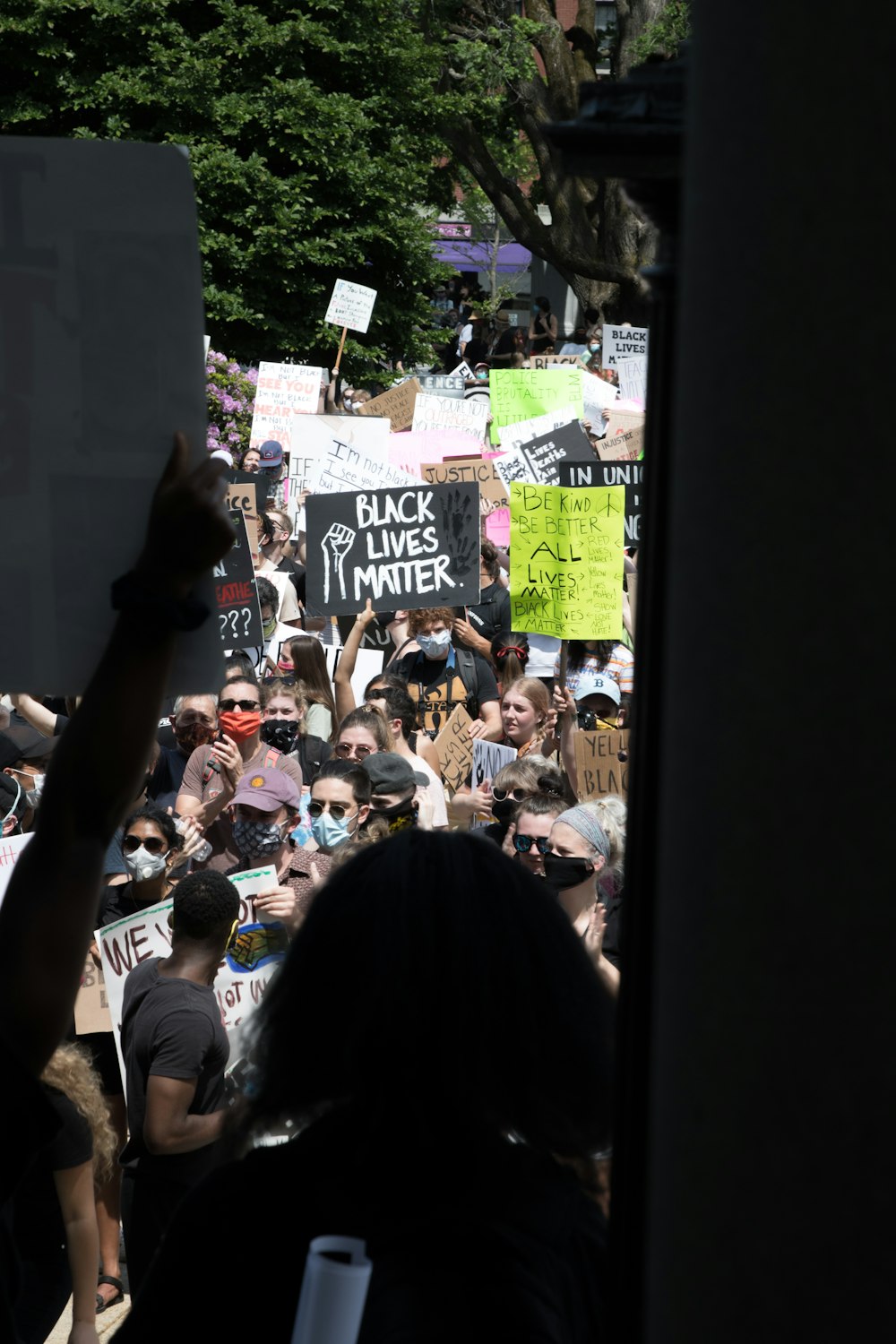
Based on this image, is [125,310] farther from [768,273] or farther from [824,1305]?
[824,1305]

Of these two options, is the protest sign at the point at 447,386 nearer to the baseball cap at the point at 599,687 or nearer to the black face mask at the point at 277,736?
the baseball cap at the point at 599,687

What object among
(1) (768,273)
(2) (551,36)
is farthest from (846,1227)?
(2) (551,36)

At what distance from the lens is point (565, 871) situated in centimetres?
452

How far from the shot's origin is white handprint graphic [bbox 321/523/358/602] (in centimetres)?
824

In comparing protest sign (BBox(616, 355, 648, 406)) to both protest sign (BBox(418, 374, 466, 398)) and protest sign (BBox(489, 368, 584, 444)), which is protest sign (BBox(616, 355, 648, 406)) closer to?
protest sign (BBox(489, 368, 584, 444))

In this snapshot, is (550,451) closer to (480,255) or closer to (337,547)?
(337,547)

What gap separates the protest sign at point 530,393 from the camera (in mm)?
14422

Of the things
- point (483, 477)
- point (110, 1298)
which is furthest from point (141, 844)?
point (483, 477)

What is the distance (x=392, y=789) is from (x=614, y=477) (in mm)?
4094

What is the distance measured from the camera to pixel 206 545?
1.44 metres

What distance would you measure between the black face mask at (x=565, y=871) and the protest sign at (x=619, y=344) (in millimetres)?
14512

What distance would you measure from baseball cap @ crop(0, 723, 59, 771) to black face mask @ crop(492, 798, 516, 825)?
6.93 ft

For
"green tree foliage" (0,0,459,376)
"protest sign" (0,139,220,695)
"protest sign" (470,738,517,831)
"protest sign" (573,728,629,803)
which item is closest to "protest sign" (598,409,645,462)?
"protest sign" (470,738,517,831)

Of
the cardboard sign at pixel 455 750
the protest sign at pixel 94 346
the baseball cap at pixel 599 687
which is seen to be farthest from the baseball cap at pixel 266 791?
the protest sign at pixel 94 346
